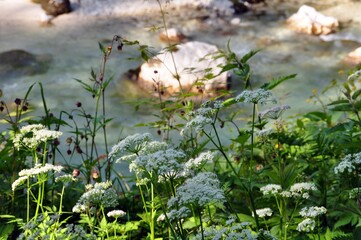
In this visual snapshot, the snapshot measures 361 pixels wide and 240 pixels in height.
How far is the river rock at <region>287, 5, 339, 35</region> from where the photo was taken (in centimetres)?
929

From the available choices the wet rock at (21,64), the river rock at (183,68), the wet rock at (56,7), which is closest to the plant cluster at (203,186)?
the river rock at (183,68)

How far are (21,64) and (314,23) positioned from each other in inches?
147

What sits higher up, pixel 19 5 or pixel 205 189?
pixel 205 189

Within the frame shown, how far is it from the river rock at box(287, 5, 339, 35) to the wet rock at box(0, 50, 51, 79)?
331 cm

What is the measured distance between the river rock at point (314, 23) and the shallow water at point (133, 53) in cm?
14

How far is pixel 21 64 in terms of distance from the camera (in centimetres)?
834

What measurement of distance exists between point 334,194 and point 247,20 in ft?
21.3

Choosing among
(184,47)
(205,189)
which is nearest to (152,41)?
(184,47)

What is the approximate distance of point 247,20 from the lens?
9.90 meters

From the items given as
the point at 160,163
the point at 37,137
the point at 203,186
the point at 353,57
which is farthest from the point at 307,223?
the point at 353,57

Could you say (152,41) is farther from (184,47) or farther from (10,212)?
(10,212)

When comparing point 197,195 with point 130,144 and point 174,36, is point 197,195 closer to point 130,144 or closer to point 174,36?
point 130,144

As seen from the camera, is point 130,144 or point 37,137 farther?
point 37,137

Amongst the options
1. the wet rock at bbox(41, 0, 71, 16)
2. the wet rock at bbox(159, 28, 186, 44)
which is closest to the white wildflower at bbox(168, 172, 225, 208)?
the wet rock at bbox(159, 28, 186, 44)
